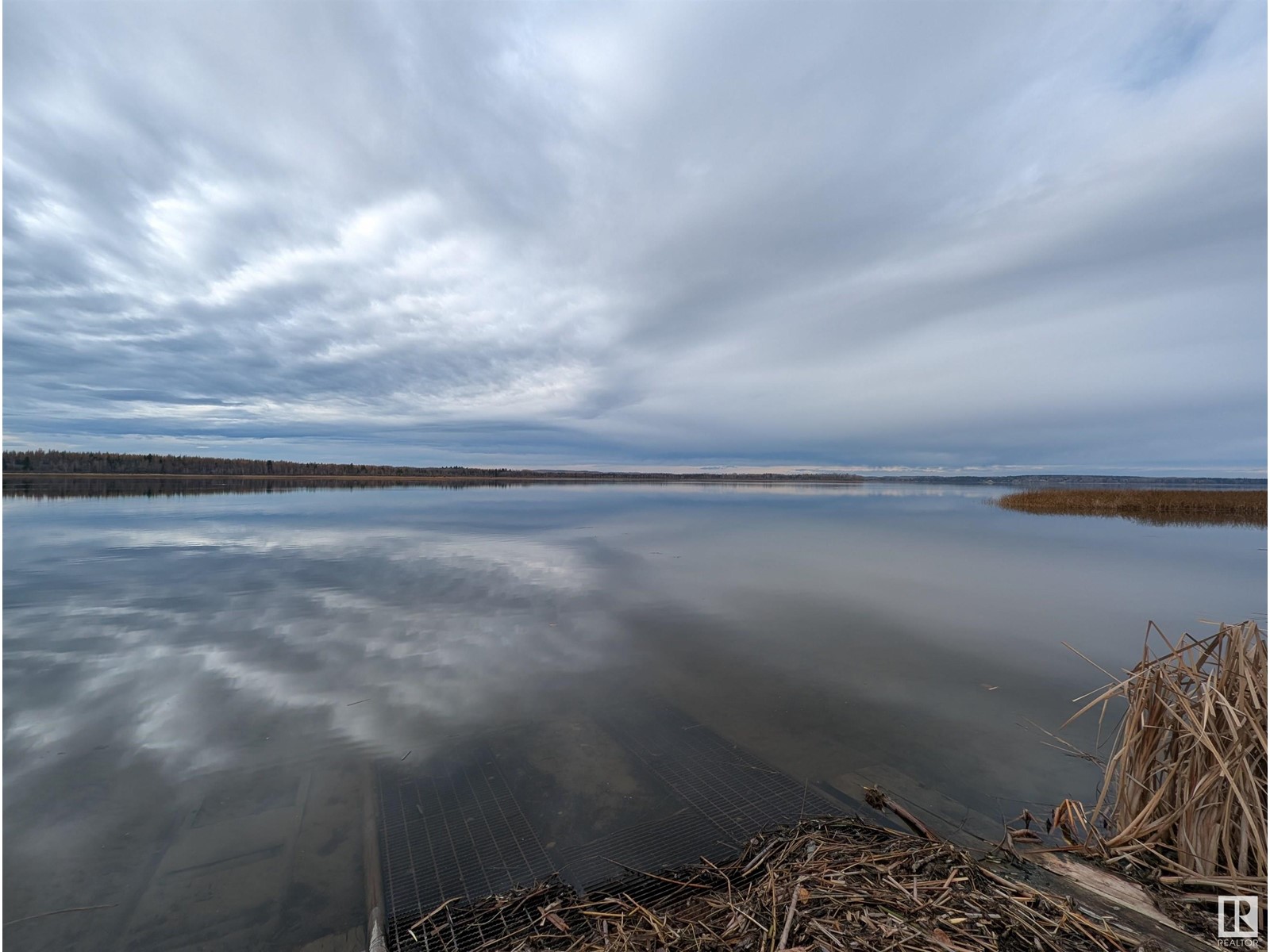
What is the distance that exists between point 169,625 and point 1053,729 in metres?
11.9

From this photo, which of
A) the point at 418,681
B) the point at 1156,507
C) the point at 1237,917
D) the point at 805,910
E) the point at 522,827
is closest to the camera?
the point at 1237,917

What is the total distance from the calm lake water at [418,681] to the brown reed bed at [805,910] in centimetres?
84

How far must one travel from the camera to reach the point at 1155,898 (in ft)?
8.43

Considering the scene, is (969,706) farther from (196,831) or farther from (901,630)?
(196,831)

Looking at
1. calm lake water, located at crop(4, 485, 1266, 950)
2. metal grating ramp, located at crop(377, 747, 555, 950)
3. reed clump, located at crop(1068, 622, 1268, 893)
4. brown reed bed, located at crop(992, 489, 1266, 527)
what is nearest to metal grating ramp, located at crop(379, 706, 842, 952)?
metal grating ramp, located at crop(377, 747, 555, 950)

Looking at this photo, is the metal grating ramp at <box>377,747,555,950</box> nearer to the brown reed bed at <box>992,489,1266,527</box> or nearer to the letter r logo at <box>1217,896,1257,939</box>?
the letter r logo at <box>1217,896,1257,939</box>

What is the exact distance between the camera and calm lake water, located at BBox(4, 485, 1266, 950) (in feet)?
11.4

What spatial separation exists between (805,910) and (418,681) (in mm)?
5159

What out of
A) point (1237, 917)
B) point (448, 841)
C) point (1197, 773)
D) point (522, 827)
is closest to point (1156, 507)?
point (1197, 773)

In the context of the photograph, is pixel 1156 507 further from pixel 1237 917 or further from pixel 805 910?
pixel 805 910

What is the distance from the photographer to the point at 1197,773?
282cm

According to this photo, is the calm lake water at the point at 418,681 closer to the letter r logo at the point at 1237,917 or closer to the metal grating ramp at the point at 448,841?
the metal grating ramp at the point at 448,841

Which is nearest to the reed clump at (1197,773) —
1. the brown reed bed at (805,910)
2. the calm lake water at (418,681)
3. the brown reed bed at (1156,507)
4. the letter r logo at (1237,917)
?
the letter r logo at (1237,917)

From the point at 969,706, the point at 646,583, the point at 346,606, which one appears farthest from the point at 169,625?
the point at 969,706
